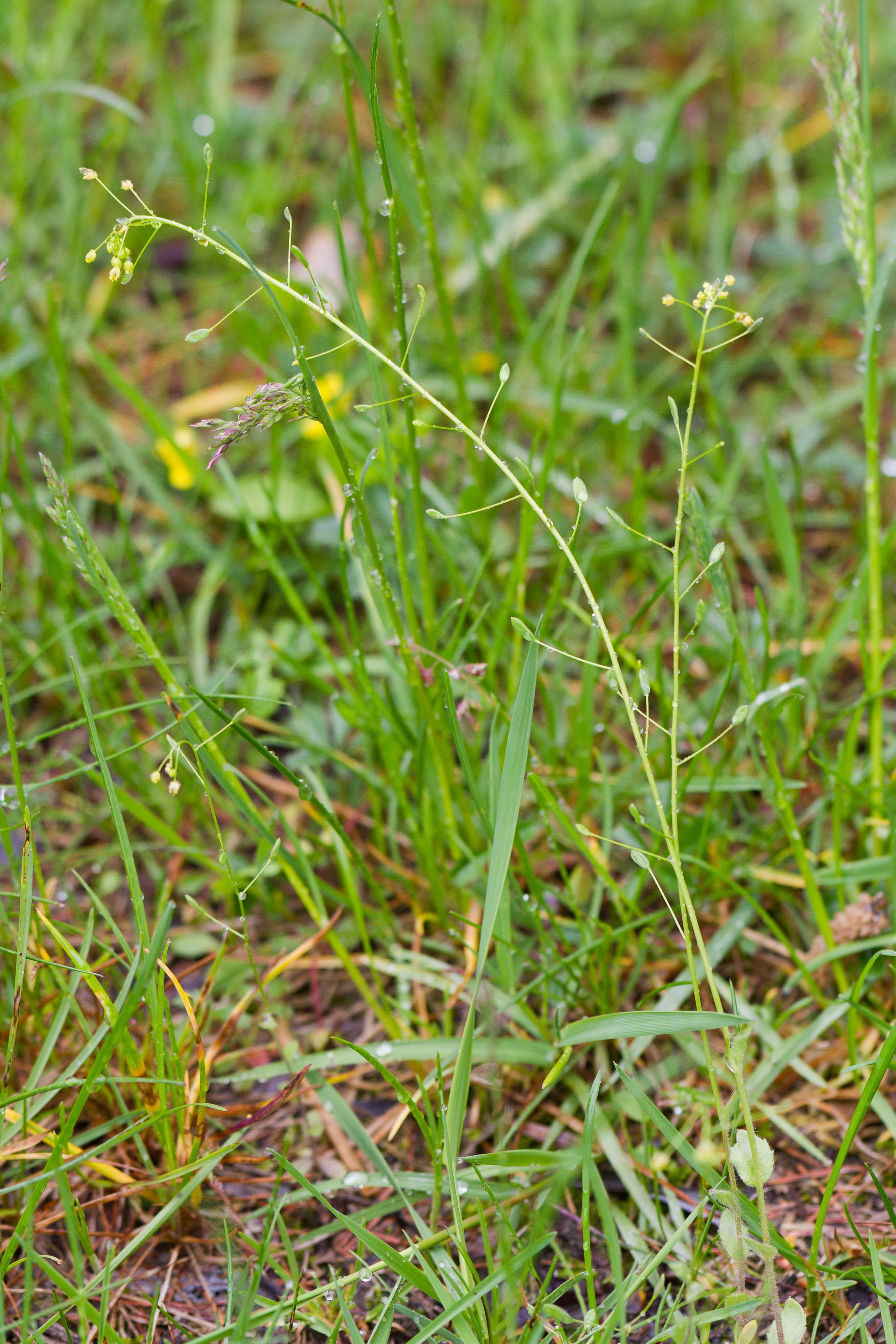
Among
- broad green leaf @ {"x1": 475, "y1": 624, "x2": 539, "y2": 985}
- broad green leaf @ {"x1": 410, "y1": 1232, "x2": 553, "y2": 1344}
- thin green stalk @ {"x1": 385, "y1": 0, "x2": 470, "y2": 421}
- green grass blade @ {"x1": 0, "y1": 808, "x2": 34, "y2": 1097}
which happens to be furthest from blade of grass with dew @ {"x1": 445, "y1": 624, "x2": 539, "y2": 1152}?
thin green stalk @ {"x1": 385, "y1": 0, "x2": 470, "y2": 421}

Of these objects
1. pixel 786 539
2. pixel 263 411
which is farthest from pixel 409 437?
pixel 786 539

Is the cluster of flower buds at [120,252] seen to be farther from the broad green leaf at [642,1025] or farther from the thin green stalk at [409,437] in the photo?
the broad green leaf at [642,1025]

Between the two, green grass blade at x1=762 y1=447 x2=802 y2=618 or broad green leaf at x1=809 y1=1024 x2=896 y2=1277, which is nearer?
broad green leaf at x1=809 y1=1024 x2=896 y2=1277

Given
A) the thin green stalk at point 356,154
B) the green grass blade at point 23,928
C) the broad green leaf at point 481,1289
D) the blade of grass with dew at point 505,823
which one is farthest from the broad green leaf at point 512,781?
the thin green stalk at point 356,154

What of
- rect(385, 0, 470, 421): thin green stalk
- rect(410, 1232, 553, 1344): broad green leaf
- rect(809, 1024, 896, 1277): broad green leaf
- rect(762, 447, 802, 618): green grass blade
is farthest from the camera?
rect(762, 447, 802, 618): green grass blade

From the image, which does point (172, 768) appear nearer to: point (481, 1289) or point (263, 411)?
point (263, 411)

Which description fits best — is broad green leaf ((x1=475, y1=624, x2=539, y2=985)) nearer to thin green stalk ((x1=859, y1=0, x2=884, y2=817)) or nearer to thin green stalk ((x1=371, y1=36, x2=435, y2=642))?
thin green stalk ((x1=371, y1=36, x2=435, y2=642))
